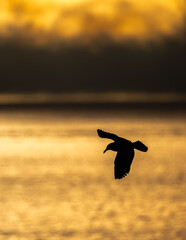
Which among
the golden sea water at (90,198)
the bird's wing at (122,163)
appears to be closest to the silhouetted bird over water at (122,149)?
the bird's wing at (122,163)

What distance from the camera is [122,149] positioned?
8469mm

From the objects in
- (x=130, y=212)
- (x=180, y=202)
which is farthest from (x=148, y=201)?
(x=130, y=212)

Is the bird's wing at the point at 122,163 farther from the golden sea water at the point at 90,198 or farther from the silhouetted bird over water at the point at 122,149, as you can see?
the golden sea water at the point at 90,198

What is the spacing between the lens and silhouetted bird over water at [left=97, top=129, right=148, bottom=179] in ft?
27.1

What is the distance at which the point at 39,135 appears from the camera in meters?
150

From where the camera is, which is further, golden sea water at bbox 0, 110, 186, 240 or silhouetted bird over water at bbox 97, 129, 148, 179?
golden sea water at bbox 0, 110, 186, 240

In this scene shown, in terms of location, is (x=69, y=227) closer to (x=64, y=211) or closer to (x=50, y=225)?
(x=50, y=225)

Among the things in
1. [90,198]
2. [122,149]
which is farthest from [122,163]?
[90,198]

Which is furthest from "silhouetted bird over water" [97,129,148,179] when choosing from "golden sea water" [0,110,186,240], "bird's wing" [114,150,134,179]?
"golden sea water" [0,110,186,240]

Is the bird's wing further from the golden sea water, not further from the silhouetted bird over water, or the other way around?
the golden sea water

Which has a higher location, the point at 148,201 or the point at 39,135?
the point at 39,135

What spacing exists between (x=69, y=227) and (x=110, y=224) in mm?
2016

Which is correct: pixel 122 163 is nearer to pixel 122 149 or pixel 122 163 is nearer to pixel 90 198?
pixel 122 149

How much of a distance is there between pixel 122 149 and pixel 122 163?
9.6 inches
